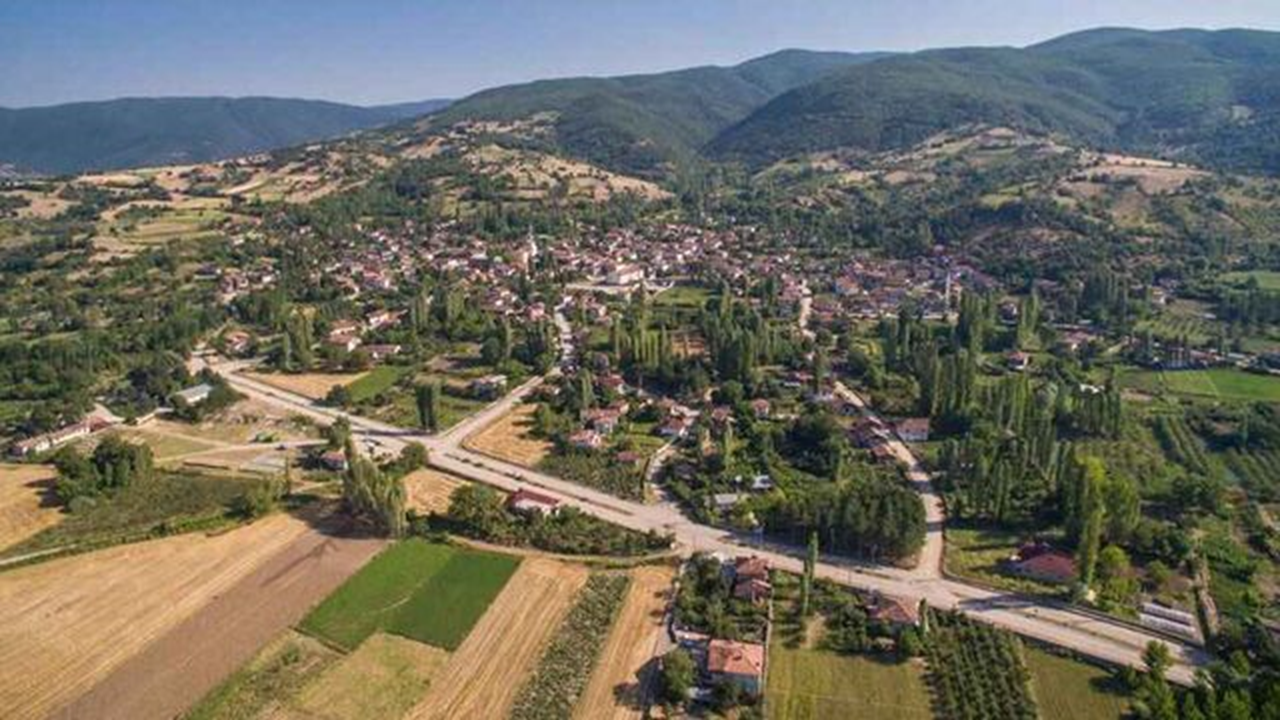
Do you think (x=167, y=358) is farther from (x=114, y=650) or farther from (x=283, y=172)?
(x=283, y=172)

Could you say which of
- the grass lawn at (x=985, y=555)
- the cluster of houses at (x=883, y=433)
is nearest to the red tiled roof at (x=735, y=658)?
the grass lawn at (x=985, y=555)

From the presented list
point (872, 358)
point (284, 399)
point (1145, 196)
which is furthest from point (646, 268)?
point (1145, 196)

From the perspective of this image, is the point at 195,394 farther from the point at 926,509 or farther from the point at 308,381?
the point at 926,509

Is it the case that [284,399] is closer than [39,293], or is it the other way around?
[284,399]

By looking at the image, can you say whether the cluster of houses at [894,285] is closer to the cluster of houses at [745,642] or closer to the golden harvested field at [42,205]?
the cluster of houses at [745,642]

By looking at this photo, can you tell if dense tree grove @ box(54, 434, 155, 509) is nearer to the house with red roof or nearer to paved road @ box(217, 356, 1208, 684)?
paved road @ box(217, 356, 1208, 684)

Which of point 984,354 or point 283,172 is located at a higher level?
point 283,172
